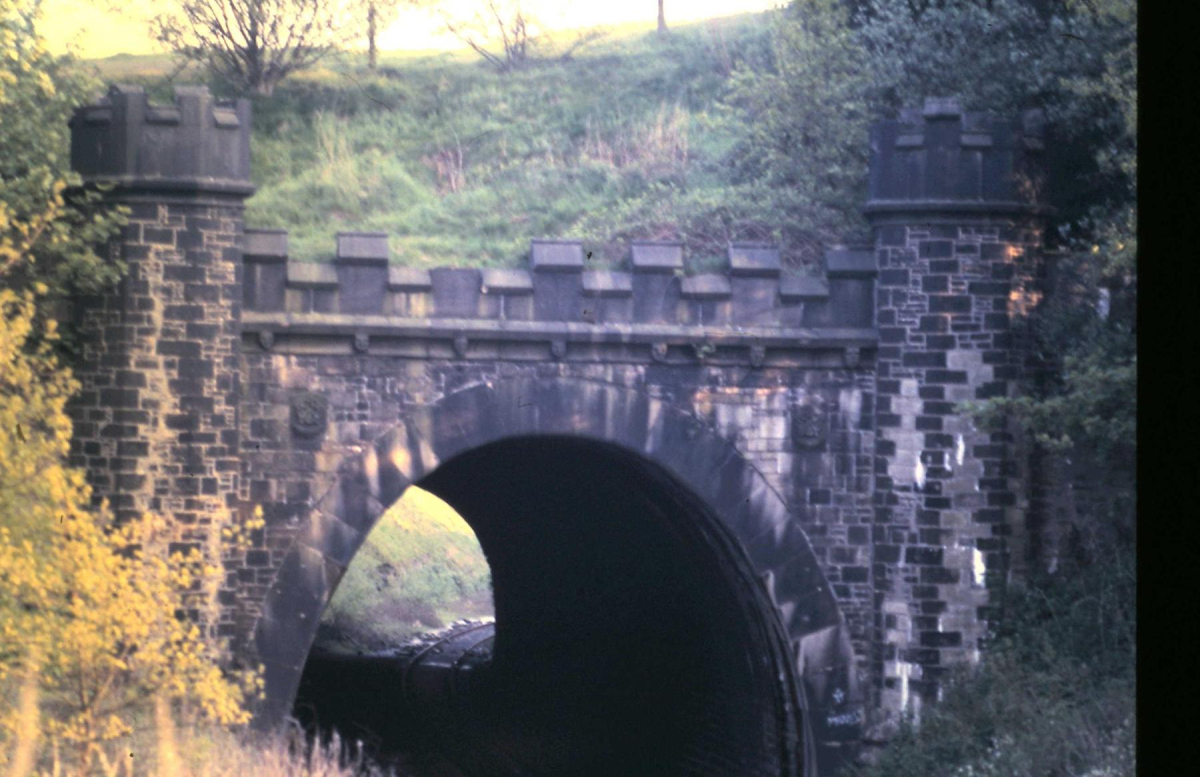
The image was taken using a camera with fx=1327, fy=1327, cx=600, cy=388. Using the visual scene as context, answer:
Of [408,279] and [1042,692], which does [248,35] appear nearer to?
[408,279]

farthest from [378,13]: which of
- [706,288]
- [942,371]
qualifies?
[942,371]

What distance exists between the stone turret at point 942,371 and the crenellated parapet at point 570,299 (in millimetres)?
515

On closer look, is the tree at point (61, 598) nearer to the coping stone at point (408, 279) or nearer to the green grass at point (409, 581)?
the coping stone at point (408, 279)

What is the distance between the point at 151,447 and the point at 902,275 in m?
7.29

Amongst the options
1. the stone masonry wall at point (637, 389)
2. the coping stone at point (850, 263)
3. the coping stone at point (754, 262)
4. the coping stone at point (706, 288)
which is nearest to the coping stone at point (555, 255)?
the stone masonry wall at point (637, 389)

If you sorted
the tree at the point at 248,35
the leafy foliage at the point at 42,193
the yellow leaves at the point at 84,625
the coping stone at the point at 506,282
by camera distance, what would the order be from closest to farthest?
1. the yellow leaves at the point at 84,625
2. the leafy foliage at the point at 42,193
3. the coping stone at the point at 506,282
4. the tree at the point at 248,35

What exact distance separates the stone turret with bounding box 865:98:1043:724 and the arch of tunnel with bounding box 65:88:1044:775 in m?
0.02

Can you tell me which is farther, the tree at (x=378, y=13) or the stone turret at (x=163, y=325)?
the tree at (x=378, y=13)

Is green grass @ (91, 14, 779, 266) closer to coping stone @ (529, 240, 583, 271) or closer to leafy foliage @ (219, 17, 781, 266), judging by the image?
leafy foliage @ (219, 17, 781, 266)

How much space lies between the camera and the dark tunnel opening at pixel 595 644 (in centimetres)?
1445

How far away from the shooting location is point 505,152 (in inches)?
715

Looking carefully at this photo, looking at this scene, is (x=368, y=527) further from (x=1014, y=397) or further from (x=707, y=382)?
(x=1014, y=397)

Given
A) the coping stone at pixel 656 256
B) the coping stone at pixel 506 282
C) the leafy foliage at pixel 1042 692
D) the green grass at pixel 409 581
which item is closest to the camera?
the leafy foliage at pixel 1042 692

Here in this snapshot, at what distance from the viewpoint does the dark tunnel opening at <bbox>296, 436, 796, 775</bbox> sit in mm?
14445
